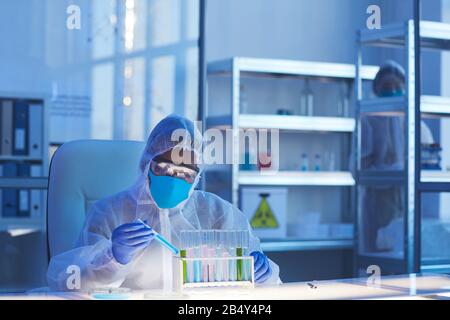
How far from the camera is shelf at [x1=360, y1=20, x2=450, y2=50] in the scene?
4047 mm

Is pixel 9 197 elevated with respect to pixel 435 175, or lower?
lower

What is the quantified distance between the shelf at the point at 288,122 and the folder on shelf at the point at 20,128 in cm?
114

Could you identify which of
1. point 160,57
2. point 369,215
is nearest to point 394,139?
point 369,215

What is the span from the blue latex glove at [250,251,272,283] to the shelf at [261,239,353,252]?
8.62 ft

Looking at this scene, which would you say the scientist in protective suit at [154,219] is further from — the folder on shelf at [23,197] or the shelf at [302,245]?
the shelf at [302,245]

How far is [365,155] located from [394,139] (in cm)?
18

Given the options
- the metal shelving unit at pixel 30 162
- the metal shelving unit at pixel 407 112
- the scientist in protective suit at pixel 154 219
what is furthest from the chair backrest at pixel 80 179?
the metal shelving unit at pixel 407 112

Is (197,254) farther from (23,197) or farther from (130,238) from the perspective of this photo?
(23,197)

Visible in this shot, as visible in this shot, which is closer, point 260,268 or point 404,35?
point 260,268

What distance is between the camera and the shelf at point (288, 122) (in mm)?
4500

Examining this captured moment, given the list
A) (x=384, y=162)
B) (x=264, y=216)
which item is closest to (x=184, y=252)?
(x=384, y=162)

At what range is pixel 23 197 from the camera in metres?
3.97

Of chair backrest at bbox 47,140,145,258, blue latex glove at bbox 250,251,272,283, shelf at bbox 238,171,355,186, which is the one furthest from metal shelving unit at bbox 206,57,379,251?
blue latex glove at bbox 250,251,272,283

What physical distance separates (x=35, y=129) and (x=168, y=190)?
7.20 feet
